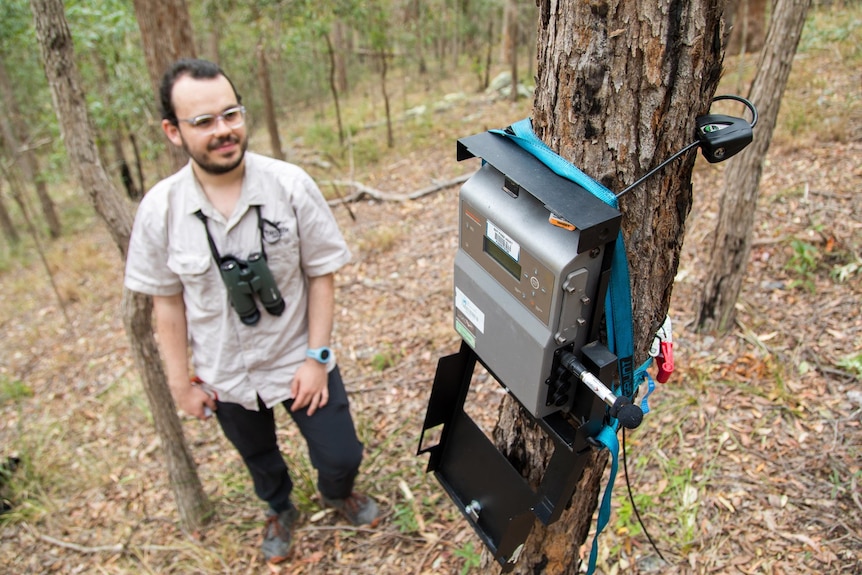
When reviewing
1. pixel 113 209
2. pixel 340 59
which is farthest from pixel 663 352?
pixel 340 59

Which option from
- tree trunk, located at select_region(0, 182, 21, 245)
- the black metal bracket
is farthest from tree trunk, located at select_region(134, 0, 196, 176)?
tree trunk, located at select_region(0, 182, 21, 245)

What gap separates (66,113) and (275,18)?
708cm

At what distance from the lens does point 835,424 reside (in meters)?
2.74

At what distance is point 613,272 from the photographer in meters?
1.12

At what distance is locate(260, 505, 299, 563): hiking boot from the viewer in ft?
9.45

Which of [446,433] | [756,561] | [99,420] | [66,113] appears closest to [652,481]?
[756,561]

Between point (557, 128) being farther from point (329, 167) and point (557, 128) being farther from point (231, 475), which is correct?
point (329, 167)

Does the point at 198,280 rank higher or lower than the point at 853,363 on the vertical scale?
higher

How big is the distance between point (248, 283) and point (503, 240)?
4.90 feet

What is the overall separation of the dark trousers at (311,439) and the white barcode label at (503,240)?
5.63 ft

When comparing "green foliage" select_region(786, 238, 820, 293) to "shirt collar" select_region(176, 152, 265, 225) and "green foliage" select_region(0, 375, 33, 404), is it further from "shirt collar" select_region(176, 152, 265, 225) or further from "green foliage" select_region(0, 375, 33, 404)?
"green foliage" select_region(0, 375, 33, 404)

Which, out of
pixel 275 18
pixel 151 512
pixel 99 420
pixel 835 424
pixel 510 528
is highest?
pixel 275 18

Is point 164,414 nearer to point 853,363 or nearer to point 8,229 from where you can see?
point 853,363

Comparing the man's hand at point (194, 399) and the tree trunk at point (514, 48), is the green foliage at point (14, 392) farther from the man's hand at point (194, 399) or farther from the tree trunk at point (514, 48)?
the tree trunk at point (514, 48)
